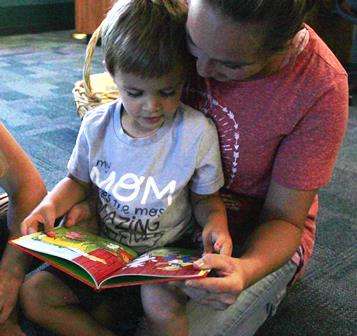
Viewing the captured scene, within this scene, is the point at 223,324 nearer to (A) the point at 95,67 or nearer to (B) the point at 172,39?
(B) the point at 172,39

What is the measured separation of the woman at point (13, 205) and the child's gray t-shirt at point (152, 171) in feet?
0.47

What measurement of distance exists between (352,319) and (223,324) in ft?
1.59

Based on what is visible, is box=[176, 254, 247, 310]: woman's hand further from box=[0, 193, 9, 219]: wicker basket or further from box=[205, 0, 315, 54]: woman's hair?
box=[0, 193, 9, 219]: wicker basket

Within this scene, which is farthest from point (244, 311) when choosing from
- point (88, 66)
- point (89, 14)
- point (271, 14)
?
point (89, 14)

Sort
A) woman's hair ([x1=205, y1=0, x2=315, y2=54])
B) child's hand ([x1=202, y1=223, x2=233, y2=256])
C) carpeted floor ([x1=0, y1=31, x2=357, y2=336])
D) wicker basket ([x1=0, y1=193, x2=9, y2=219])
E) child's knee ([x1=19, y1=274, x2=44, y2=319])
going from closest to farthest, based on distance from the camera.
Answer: woman's hair ([x1=205, y1=0, x2=315, y2=54]) → child's hand ([x1=202, y1=223, x2=233, y2=256]) → child's knee ([x1=19, y1=274, x2=44, y2=319]) → wicker basket ([x1=0, y1=193, x2=9, y2=219]) → carpeted floor ([x1=0, y1=31, x2=357, y2=336])

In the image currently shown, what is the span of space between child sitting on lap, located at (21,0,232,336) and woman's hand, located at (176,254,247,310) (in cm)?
4

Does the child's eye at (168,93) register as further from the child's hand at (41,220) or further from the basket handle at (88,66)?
the basket handle at (88,66)

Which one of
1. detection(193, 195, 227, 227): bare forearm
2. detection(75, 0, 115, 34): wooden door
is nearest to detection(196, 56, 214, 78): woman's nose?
detection(193, 195, 227, 227): bare forearm

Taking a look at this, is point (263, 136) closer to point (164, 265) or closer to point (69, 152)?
point (164, 265)

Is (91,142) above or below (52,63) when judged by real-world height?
above

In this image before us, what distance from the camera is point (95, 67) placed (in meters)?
3.45

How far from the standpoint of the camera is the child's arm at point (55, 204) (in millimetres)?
870

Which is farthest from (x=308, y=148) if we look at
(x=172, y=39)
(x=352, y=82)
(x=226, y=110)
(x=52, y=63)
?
(x=52, y=63)

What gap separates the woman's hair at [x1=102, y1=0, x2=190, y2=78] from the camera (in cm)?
83
